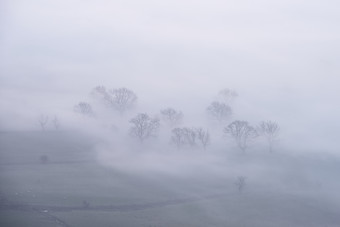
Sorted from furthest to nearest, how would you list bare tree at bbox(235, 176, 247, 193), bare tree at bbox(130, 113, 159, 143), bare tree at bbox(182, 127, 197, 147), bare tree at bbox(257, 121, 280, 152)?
bare tree at bbox(257, 121, 280, 152), bare tree at bbox(130, 113, 159, 143), bare tree at bbox(182, 127, 197, 147), bare tree at bbox(235, 176, 247, 193)

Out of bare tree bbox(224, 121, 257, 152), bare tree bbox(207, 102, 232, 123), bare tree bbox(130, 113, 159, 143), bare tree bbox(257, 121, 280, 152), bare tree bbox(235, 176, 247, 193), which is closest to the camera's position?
bare tree bbox(235, 176, 247, 193)

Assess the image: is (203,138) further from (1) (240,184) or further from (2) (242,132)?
(1) (240,184)

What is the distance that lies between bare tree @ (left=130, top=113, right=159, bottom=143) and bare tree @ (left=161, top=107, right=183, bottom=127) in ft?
30.7

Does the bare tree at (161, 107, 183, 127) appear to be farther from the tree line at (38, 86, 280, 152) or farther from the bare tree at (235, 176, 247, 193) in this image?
the bare tree at (235, 176, 247, 193)

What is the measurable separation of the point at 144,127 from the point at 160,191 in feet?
128

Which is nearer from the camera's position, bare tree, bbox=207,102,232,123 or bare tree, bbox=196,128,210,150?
bare tree, bbox=196,128,210,150

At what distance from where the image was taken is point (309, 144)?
317 feet

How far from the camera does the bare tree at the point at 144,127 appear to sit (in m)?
96.3

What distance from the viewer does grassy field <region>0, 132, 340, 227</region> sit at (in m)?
46.5

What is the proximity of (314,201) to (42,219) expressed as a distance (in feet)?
123

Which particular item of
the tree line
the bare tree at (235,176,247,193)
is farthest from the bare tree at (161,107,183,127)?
the bare tree at (235,176,247,193)

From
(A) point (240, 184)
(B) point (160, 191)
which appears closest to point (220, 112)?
(A) point (240, 184)

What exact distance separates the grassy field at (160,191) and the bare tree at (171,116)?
26.6 metres

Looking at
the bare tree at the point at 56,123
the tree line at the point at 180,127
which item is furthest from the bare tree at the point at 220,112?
the bare tree at the point at 56,123
